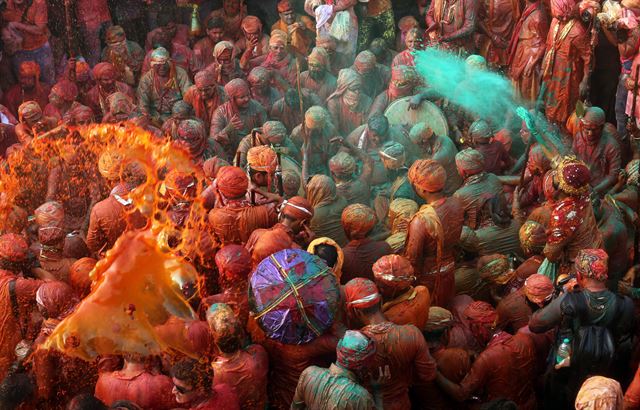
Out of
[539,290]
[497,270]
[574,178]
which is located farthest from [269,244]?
[574,178]

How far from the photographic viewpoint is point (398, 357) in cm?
872

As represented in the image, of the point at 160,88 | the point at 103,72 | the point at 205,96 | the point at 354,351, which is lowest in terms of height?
the point at 160,88

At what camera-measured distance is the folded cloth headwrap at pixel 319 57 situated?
1515 cm

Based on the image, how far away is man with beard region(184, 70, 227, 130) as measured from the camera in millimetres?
14680

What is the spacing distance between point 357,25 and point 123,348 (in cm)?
837

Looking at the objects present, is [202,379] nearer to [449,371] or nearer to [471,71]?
[449,371]

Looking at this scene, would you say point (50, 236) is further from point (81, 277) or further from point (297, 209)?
point (297, 209)

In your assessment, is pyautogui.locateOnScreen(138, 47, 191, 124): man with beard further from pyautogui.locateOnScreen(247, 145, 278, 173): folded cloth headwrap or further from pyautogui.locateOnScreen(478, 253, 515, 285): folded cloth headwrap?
pyautogui.locateOnScreen(478, 253, 515, 285): folded cloth headwrap

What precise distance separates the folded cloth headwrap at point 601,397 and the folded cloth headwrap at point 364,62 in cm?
778

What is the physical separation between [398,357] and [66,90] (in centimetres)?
797

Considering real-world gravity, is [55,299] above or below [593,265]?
below

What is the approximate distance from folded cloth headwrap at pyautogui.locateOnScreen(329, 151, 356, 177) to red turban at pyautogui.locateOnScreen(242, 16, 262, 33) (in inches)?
185

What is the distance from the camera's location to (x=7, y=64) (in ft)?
53.4

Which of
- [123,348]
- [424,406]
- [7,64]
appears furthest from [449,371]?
[7,64]
